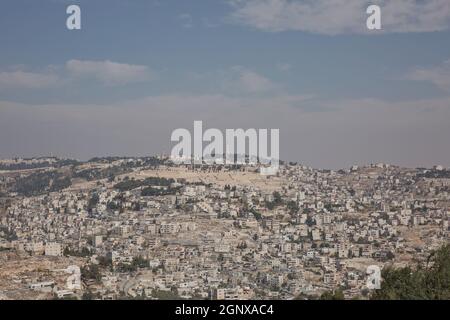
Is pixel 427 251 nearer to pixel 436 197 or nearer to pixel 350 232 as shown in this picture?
pixel 350 232

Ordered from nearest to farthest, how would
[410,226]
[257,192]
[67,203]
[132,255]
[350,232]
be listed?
[132,255] < [350,232] < [410,226] < [67,203] < [257,192]

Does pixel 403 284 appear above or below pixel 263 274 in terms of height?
above

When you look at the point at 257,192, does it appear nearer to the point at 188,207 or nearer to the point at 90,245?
the point at 188,207

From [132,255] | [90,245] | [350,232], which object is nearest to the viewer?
[132,255]

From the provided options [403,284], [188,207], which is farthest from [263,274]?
[188,207]
